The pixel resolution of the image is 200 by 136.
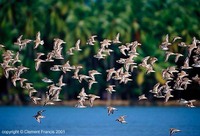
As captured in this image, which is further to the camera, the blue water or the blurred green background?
→ the blurred green background

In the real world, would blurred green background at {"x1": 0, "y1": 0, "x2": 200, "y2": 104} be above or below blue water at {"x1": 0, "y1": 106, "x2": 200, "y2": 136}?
above

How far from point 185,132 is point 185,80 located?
1.27 m

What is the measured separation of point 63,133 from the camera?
10.6 meters

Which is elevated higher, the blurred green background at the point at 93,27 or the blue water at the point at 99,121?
the blurred green background at the point at 93,27

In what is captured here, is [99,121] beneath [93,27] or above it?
beneath

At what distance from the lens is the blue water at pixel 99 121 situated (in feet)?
34.7

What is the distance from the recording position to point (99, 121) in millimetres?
11875

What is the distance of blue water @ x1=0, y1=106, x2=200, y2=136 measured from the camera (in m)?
10.6

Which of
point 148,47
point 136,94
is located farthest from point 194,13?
point 136,94

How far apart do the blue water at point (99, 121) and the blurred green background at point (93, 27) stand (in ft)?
2.29

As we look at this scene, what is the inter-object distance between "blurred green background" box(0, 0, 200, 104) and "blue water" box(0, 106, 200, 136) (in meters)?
0.70

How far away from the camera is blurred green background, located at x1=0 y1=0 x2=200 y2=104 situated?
14523 mm

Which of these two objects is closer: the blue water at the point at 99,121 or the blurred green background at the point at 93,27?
the blue water at the point at 99,121

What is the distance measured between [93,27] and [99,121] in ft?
11.1
